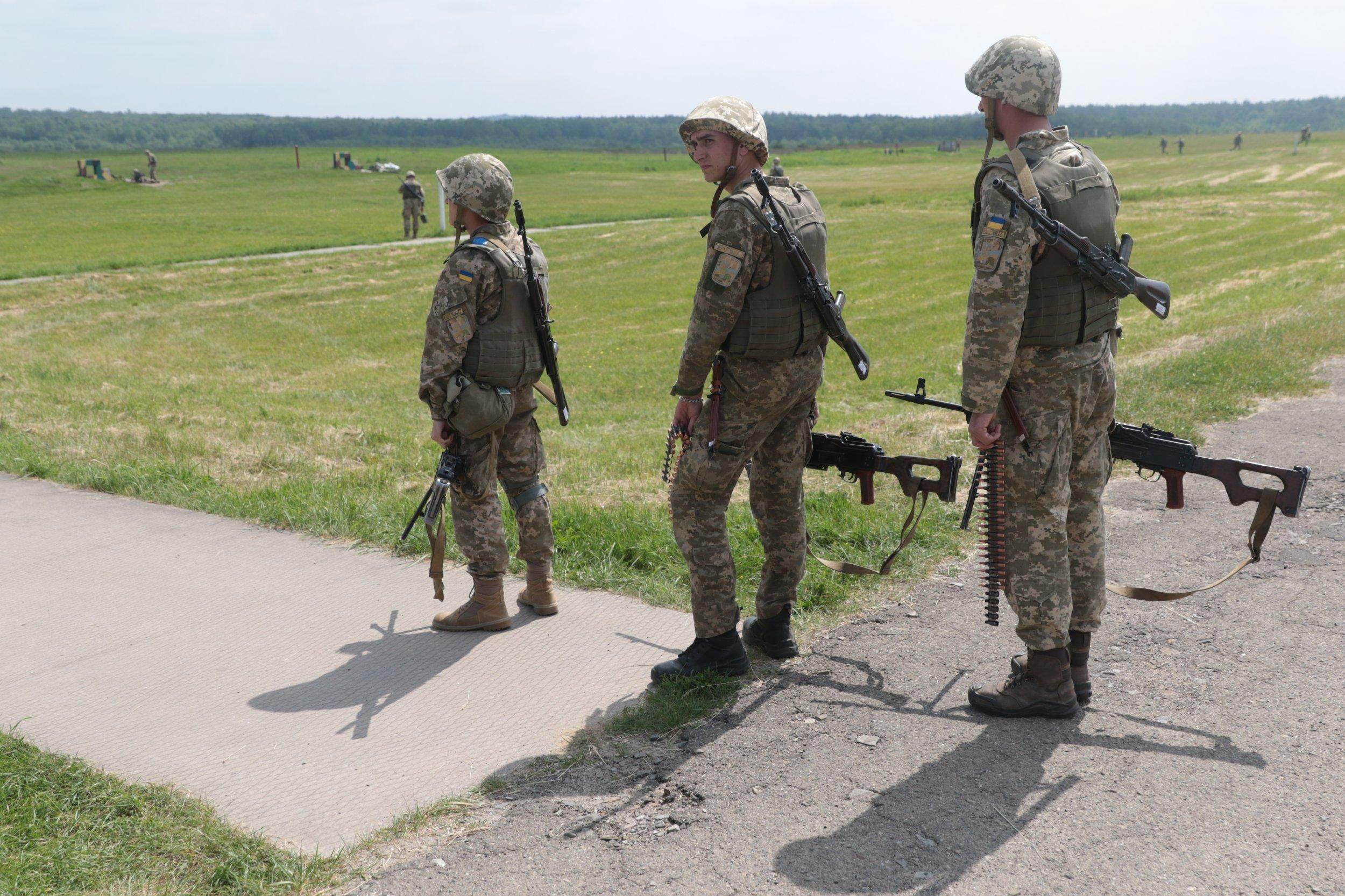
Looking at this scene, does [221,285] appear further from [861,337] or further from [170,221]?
[170,221]

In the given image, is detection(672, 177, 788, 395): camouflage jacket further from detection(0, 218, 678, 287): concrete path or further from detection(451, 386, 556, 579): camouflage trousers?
detection(0, 218, 678, 287): concrete path

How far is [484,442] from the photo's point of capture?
16.8ft

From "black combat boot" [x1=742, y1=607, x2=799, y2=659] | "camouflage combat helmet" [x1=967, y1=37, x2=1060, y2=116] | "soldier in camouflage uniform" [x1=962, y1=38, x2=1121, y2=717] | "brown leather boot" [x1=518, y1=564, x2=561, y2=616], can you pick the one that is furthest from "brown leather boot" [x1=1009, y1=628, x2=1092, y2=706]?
"brown leather boot" [x1=518, y1=564, x2=561, y2=616]

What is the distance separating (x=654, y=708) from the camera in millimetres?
4230

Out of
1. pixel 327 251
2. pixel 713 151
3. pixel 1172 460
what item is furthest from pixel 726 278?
pixel 327 251

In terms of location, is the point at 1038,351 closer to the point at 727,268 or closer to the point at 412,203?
the point at 727,268

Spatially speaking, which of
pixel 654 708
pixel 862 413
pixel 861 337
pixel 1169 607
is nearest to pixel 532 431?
pixel 654 708

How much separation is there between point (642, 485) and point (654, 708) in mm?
3470

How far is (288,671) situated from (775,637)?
205 cm

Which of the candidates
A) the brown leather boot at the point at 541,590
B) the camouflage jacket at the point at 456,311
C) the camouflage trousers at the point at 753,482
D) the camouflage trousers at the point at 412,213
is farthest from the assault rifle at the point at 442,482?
the camouflage trousers at the point at 412,213

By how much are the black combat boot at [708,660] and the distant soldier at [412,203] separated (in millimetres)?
27751

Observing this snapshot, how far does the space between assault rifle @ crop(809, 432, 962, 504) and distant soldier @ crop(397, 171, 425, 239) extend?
27268 millimetres

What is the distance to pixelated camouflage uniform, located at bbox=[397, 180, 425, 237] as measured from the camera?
102ft

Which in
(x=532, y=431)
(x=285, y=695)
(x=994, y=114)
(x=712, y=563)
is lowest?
(x=285, y=695)
